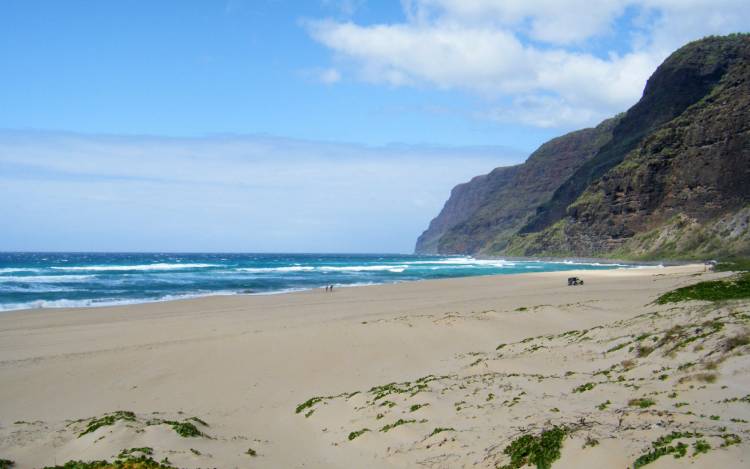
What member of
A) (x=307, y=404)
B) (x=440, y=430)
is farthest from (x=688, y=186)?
(x=440, y=430)

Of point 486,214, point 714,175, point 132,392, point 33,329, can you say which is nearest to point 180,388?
point 132,392

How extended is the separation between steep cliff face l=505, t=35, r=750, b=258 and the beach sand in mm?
55967

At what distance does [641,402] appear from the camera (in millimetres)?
7516

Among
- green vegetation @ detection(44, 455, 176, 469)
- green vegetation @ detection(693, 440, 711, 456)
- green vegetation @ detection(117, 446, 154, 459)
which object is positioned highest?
green vegetation @ detection(693, 440, 711, 456)

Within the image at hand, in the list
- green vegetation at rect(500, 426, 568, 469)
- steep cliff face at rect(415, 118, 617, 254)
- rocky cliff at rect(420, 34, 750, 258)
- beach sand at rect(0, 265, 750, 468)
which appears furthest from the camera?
steep cliff face at rect(415, 118, 617, 254)

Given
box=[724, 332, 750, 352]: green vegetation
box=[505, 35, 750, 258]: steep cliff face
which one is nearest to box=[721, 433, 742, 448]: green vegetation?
box=[724, 332, 750, 352]: green vegetation

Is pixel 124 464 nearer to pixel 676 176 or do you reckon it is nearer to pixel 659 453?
pixel 659 453

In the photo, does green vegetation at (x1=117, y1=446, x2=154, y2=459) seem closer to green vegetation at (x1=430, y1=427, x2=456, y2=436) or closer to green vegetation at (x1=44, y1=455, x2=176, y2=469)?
green vegetation at (x1=44, y1=455, x2=176, y2=469)

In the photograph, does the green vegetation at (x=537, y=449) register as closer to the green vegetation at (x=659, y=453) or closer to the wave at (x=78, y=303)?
the green vegetation at (x=659, y=453)

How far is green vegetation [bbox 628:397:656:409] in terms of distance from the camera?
738cm

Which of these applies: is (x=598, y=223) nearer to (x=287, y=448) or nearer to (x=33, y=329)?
(x=33, y=329)

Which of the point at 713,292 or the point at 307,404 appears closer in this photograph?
the point at 307,404

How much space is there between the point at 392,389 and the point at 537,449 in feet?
14.1

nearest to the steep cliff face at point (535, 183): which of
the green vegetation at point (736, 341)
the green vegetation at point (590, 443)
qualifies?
the green vegetation at point (736, 341)
